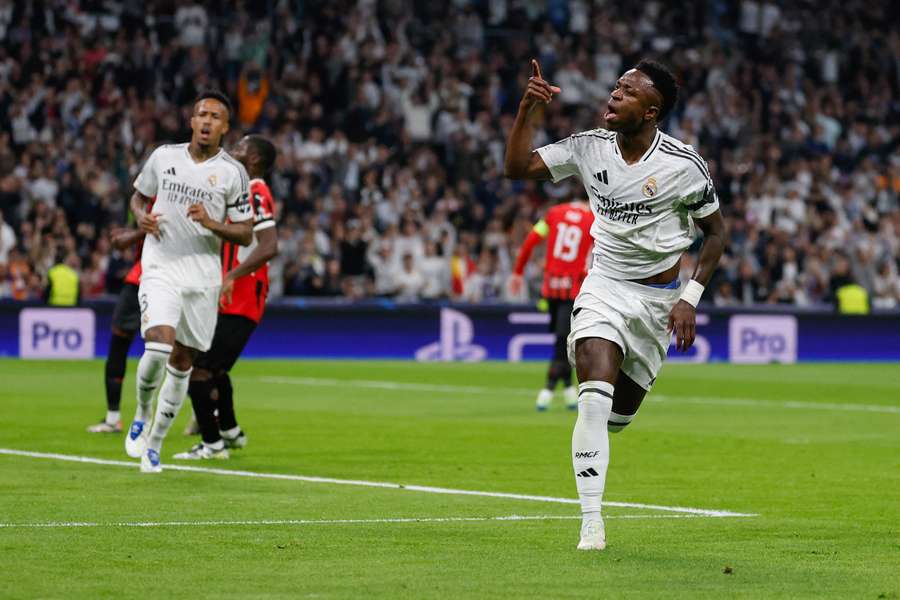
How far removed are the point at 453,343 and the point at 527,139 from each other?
68.8ft

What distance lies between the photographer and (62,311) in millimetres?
27047

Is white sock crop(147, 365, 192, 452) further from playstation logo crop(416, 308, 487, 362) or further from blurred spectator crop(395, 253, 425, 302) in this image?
blurred spectator crop(395, 253, 425, 302)

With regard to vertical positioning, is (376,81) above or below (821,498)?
above

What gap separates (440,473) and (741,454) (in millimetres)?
2956

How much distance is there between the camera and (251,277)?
13.2m

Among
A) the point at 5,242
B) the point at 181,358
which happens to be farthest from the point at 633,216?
the point at 5,242

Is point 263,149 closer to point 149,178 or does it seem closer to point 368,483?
point 149,178

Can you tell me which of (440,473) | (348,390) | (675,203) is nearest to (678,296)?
(675,203)

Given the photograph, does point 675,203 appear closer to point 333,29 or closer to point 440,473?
point 440,473

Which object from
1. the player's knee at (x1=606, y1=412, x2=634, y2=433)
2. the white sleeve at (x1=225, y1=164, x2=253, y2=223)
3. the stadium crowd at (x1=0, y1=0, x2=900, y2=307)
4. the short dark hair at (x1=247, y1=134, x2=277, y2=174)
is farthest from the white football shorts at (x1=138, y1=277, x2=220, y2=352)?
the stadium crowd at (x1=0, y1=0, x2=900, y2=307)

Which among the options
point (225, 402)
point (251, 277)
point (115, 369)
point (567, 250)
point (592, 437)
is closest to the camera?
point (592, 437)

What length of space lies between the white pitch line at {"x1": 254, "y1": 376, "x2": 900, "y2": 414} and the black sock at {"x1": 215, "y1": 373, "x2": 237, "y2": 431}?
7.96 m

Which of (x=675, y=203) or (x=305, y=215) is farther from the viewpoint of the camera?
(x=305, y=215)

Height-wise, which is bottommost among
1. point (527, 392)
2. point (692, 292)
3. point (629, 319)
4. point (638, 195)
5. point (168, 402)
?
point (527, 392)
